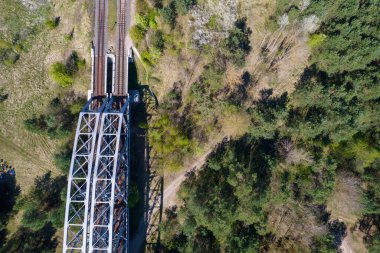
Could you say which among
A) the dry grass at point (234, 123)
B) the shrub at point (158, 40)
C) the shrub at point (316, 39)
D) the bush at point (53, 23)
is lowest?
the dry grass at point (234, 123)

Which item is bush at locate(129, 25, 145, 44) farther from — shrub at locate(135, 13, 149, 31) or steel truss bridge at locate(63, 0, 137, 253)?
steel truss bridge at locate(63, 0, 137, 253)

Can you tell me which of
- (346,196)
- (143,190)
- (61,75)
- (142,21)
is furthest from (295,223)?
(61,75)

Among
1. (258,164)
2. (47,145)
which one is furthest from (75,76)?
(258,164)

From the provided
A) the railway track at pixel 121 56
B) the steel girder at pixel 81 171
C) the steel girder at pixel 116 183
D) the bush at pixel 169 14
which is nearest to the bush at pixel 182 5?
the bush at pixel 169 14

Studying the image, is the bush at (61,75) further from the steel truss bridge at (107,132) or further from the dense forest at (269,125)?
the dense forest at (269,125)

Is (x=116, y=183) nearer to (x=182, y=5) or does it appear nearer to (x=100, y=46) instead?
(x=100, y=46)

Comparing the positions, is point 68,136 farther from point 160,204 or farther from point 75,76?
point 160,204
